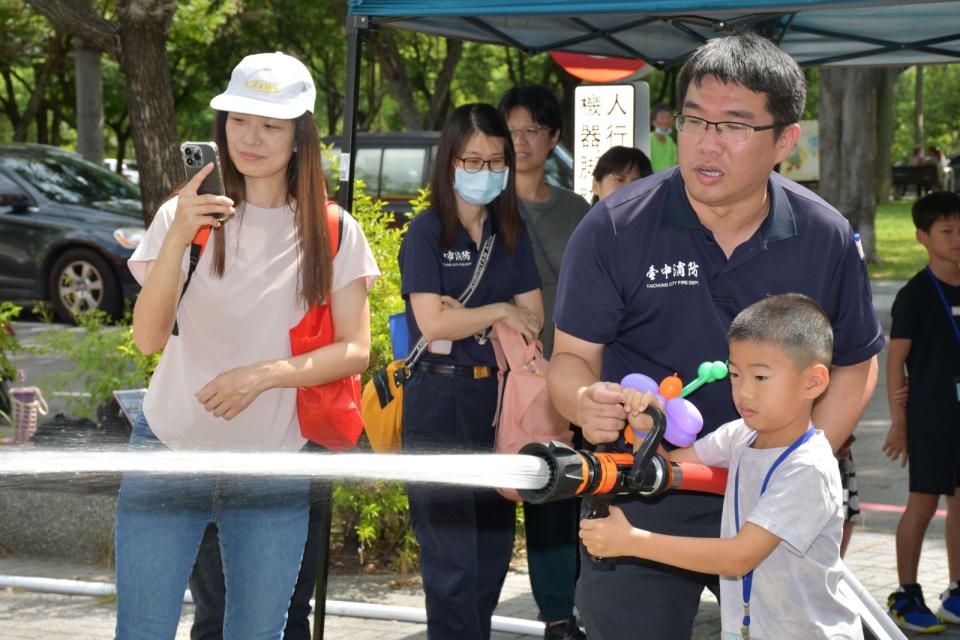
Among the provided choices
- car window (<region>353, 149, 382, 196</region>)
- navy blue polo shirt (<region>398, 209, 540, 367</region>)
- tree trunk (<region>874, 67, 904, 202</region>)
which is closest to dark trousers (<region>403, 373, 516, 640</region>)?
navy blue polo shirt (<region>398, 209, 540, 367</region>)

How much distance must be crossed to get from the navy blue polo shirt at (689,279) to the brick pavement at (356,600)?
8.28 feet

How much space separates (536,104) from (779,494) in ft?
9.87

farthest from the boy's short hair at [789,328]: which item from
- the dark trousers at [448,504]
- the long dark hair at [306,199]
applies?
the dark trousers at [448,504]

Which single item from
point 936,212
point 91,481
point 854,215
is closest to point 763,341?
point 91,481

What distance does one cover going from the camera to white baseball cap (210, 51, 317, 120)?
12.2ft

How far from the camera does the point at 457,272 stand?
195 inches

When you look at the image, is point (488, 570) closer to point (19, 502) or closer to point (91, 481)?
point (91, 481)

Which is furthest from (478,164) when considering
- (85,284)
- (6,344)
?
(85,284)

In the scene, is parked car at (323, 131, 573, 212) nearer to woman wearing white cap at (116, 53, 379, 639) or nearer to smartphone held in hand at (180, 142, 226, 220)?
woman wearing white cap at (116, 53, 379, 639)

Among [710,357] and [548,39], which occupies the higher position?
[548,39]

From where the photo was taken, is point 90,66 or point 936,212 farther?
point 90,66

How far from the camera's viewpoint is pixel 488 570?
5109 millimetres

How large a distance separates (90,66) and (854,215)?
461 inches

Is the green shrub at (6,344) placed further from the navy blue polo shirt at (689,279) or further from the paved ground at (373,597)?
the navy blue polo shirt at (689,279)
